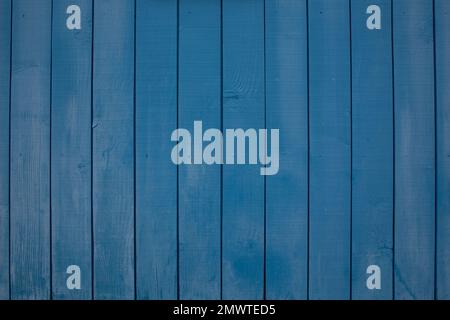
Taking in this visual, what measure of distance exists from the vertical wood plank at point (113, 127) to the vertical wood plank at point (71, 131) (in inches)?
1.3

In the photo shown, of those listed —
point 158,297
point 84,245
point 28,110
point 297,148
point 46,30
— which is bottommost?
point 158,297

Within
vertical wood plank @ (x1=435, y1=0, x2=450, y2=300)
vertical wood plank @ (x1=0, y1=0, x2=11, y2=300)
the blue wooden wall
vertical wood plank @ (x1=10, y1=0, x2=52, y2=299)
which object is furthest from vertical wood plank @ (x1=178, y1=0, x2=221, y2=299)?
vertical wood plank @ (x1=435, y1=0, x2=450, y2=300)

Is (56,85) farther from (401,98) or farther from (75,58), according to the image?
(401,98)

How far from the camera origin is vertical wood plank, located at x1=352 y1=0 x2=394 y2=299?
155 centimetres

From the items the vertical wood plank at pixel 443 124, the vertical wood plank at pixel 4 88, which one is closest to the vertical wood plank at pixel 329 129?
the vertical wood plank at pixel 443 124

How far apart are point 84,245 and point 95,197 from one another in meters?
0.19

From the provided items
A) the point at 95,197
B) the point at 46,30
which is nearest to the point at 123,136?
the point at 95,197

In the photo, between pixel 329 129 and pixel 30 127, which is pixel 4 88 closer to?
pixel 30 127

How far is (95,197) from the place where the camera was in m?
1.57

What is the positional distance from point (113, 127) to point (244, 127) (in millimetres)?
493

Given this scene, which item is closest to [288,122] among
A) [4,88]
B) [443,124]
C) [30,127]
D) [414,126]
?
[414,126]

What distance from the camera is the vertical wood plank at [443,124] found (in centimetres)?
155
